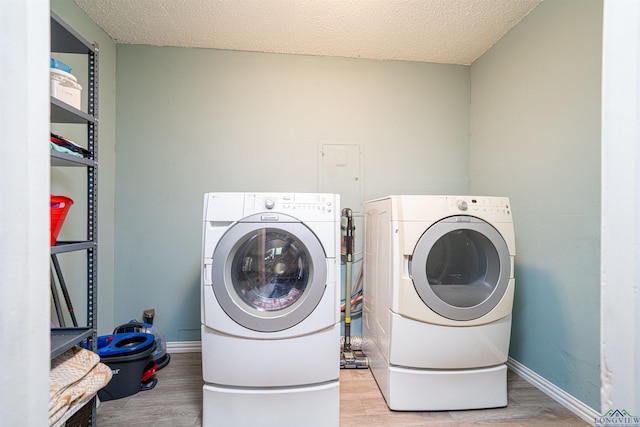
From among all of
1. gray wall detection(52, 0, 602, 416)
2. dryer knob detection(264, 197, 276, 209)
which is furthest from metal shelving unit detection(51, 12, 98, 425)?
dryer knob detection(264, 197, 276, 209)

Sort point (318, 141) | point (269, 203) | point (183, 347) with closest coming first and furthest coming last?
1. point (269, 203)
2. point (183, 347)
3. point (318, 141)

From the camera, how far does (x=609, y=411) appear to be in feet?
1.37

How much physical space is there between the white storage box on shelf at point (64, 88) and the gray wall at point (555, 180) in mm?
2343

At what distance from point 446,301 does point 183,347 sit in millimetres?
1823

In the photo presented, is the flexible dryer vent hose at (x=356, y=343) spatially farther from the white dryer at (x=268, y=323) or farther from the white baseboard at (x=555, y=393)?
the white baseboard at (x=555, y=393)

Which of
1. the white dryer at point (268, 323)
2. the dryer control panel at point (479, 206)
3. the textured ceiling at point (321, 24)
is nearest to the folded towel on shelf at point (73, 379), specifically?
the white dryer at point (268, 323)

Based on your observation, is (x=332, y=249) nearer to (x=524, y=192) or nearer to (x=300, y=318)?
(x=300, y=318)

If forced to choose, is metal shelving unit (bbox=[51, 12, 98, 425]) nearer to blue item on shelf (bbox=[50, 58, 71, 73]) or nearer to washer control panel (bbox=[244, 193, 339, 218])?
blue item on shelf (bbox=[50, 58, 71, 73])

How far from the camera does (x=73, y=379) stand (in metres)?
1.02

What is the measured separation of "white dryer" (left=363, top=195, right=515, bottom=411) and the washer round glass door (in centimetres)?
43

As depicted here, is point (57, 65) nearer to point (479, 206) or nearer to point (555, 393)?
point (479, 206)

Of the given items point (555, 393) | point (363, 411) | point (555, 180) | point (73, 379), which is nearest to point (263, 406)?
point (363, 411)

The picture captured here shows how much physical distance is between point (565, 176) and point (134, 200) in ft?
8.87

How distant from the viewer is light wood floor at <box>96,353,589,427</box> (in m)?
1.33
